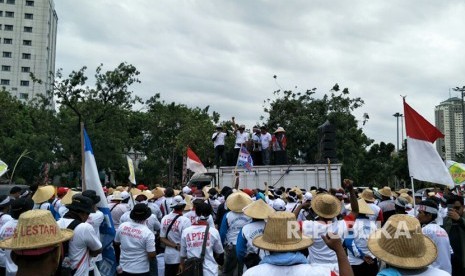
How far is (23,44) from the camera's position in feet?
298

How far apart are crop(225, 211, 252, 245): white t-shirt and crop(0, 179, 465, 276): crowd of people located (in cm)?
2

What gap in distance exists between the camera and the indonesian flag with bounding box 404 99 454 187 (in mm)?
6934

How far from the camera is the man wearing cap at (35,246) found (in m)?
3.05

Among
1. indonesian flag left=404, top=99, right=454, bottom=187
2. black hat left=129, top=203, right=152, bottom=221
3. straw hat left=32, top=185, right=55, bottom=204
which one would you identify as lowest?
black hat left=129, top=203, right=152, bottom=221

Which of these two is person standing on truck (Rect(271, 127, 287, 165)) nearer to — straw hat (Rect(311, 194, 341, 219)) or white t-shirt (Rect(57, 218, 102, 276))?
straw hat (Rect(311, 194, 341, 219))

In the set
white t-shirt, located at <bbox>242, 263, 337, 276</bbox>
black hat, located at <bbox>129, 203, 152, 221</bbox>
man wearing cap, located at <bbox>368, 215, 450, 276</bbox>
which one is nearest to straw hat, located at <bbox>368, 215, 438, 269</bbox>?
man wearing cap, located at <bbox>368, 215, 450, 276</bbox>

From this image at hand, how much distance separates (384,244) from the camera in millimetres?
3082

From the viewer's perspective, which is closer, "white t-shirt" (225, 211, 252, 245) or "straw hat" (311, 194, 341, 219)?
"straw hat" (311, 194, 341, 219)

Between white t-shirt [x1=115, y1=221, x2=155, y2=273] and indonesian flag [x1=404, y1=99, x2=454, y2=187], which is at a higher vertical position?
indonesian flag [x1=404, y1=99, x2=454, y2=187]

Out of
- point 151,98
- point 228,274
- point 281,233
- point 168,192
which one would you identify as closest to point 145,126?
point 151,98

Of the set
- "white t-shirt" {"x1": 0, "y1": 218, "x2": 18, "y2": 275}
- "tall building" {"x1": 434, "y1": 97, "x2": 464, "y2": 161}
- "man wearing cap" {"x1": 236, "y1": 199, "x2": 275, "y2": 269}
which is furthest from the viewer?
"tall building" {"x1": 434, "y1": 97, "x2": 464, "y2": 161}

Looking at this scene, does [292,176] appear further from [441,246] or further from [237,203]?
[441,246]

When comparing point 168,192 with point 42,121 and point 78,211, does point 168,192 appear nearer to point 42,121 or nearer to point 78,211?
point 78,211

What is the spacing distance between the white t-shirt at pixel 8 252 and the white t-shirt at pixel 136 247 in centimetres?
140
